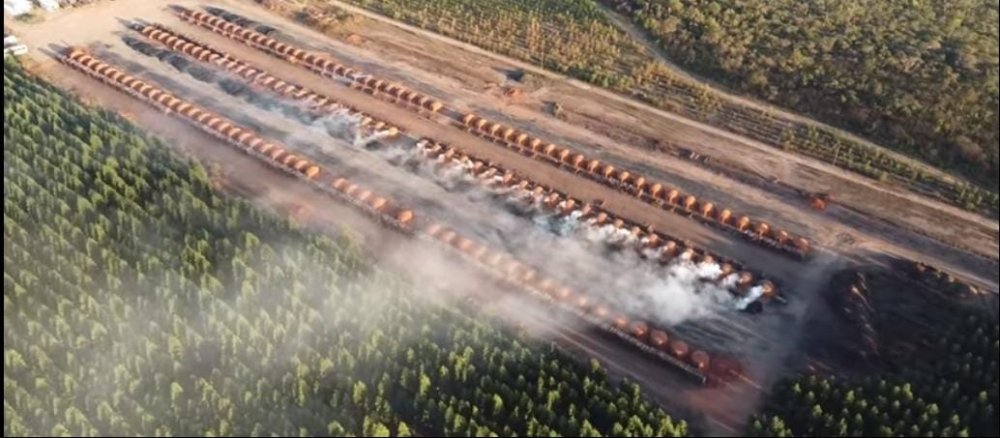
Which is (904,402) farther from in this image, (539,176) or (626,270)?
(539,176)

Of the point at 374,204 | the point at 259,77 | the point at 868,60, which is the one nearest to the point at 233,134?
the point at 259,77

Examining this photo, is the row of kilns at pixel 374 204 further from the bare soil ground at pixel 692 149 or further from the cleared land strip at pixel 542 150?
the bare soil ground at pixel 692 149

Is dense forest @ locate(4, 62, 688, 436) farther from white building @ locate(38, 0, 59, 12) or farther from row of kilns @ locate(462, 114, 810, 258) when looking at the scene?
white building @ locate(38, 0, 59, 12)

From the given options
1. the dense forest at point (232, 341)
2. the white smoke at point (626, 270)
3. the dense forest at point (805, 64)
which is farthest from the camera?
the dense forest at point (805, 64)

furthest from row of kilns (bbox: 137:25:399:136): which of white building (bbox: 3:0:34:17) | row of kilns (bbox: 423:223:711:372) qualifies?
row of kilns (bbox: 423:223:711:372)

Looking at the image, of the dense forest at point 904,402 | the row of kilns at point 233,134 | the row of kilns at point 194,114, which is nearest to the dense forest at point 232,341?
the row of kilns at point 233,134

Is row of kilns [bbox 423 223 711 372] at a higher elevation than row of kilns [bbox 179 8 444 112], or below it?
below

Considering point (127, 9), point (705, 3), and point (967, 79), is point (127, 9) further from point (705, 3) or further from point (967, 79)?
point (967, 79)
